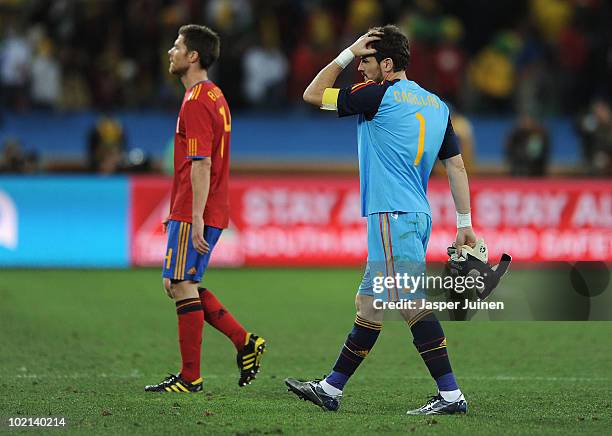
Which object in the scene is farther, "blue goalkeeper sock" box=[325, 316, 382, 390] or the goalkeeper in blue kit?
"blue goalkeeper sock" box=[325, 316, 382, 390]

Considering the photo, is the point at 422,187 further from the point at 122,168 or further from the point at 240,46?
the point at 240,46

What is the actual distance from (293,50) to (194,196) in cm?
1400

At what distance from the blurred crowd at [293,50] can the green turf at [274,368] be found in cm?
712

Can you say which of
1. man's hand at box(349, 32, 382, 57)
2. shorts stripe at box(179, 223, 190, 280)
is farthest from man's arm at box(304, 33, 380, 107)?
shorts stripe at box(179, 223, 190, 280)

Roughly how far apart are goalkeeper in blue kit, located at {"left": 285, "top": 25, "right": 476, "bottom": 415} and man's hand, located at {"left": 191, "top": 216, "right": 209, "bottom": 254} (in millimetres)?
1104

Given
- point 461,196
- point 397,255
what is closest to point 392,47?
point 461,196

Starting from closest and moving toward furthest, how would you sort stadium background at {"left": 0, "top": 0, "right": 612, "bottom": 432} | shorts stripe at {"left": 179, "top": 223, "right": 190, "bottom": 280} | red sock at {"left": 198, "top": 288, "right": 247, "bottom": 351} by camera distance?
shorts stripe at {"left": 179, "top": 223, "right": 190, "bottom": 280} < red sock at {"left": 198, "top": 288, "right": 247, "bottom": 351} < stadium background at {"left": 0, "top": 0, "right": 612, "bottom": 432}

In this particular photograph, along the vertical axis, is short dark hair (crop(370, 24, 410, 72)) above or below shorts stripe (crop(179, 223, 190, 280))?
above

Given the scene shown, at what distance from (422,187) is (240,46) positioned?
14.0 metres

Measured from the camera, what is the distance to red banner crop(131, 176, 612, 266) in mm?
16453

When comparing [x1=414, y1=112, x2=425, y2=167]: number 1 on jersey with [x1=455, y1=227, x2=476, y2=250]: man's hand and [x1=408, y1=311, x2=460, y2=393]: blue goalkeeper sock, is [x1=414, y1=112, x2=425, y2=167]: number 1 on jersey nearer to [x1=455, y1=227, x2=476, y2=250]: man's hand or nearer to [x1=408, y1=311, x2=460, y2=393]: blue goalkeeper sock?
[x1=455, y1=227, x2=476, y2=250]: man's hand

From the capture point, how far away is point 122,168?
18.7m

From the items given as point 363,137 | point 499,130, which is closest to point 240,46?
point 499,130

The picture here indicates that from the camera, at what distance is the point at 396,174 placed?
22.5ft
